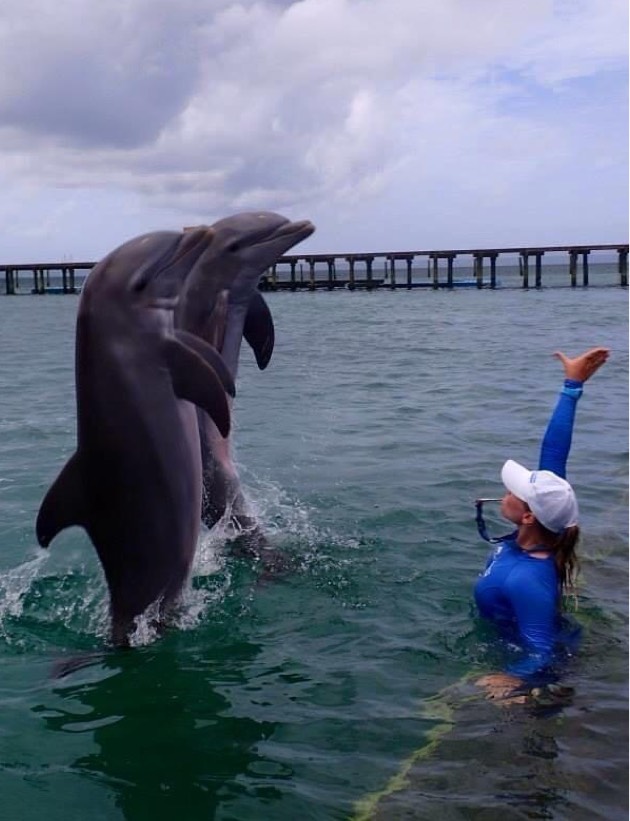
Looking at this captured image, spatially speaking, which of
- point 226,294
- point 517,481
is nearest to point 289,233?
point 226,294

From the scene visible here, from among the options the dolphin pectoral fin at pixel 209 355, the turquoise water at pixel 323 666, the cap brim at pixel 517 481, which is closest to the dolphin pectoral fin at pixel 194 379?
the dolphin pectoral fin at pixel 209 355

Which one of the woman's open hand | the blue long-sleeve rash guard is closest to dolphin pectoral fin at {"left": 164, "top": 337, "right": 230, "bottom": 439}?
the blue long-sleeve rash guard

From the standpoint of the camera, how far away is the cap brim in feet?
18.9

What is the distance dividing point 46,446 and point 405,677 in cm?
828

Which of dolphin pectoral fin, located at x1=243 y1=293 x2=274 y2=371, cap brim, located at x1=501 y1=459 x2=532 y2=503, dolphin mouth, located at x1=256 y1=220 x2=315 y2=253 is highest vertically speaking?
dolphin mouth, located at x1=256 y1=220 x2=315 y2=253

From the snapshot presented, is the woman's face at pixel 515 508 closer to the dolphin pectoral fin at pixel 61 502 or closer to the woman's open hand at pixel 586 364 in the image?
the woman's open hand at pixel 586 364

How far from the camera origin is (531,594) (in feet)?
18.9

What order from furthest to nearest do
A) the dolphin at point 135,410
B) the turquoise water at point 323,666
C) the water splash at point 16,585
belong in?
the water splash at point 16,585 → the dolphin at point 135,410 → the turquoise water at point 323,666

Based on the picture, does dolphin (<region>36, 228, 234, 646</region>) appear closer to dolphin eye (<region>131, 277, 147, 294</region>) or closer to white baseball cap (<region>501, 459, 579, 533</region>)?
dolphin eye (<region>131, 277, 147, 294</region>)

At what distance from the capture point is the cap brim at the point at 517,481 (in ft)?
18.9

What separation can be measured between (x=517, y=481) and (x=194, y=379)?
1913 mm

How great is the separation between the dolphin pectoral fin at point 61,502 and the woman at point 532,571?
2418mm

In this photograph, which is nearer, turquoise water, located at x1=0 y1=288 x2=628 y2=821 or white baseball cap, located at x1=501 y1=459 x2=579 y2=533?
turquoise water, located at x1=0 y1=288 x2=628 y2=821

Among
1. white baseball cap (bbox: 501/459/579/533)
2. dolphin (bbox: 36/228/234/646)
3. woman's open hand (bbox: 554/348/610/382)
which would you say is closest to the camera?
A: white baseball cap (bbox: 501/459/579/533)
